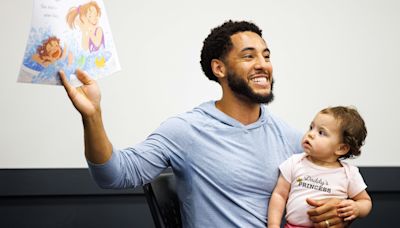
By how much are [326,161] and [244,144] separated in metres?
0.29

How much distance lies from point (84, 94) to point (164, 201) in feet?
1.62

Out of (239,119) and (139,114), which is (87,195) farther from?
(239,119)

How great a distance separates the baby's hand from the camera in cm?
155

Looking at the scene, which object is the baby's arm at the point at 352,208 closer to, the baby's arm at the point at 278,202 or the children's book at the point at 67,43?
the baby's arm at the point at 278,202

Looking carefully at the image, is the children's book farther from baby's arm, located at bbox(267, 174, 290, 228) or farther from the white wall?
the white wall

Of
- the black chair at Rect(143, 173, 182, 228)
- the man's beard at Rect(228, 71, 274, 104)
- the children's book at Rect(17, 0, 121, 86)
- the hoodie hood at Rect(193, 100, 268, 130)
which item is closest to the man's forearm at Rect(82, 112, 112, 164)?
the children's book at Rect(17, 0, 121, 86)

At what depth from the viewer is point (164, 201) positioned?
1.66m

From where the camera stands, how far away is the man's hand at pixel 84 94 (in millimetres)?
1339

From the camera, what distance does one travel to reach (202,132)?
170 centimetres

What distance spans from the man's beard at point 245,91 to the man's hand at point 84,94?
58cm

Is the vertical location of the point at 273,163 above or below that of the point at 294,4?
below

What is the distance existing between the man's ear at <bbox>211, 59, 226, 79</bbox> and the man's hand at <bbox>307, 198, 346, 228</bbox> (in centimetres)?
59

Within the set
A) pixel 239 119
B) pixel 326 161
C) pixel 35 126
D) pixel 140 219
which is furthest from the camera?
pixel 140 219

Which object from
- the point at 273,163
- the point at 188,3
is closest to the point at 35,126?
the point at 188,3
